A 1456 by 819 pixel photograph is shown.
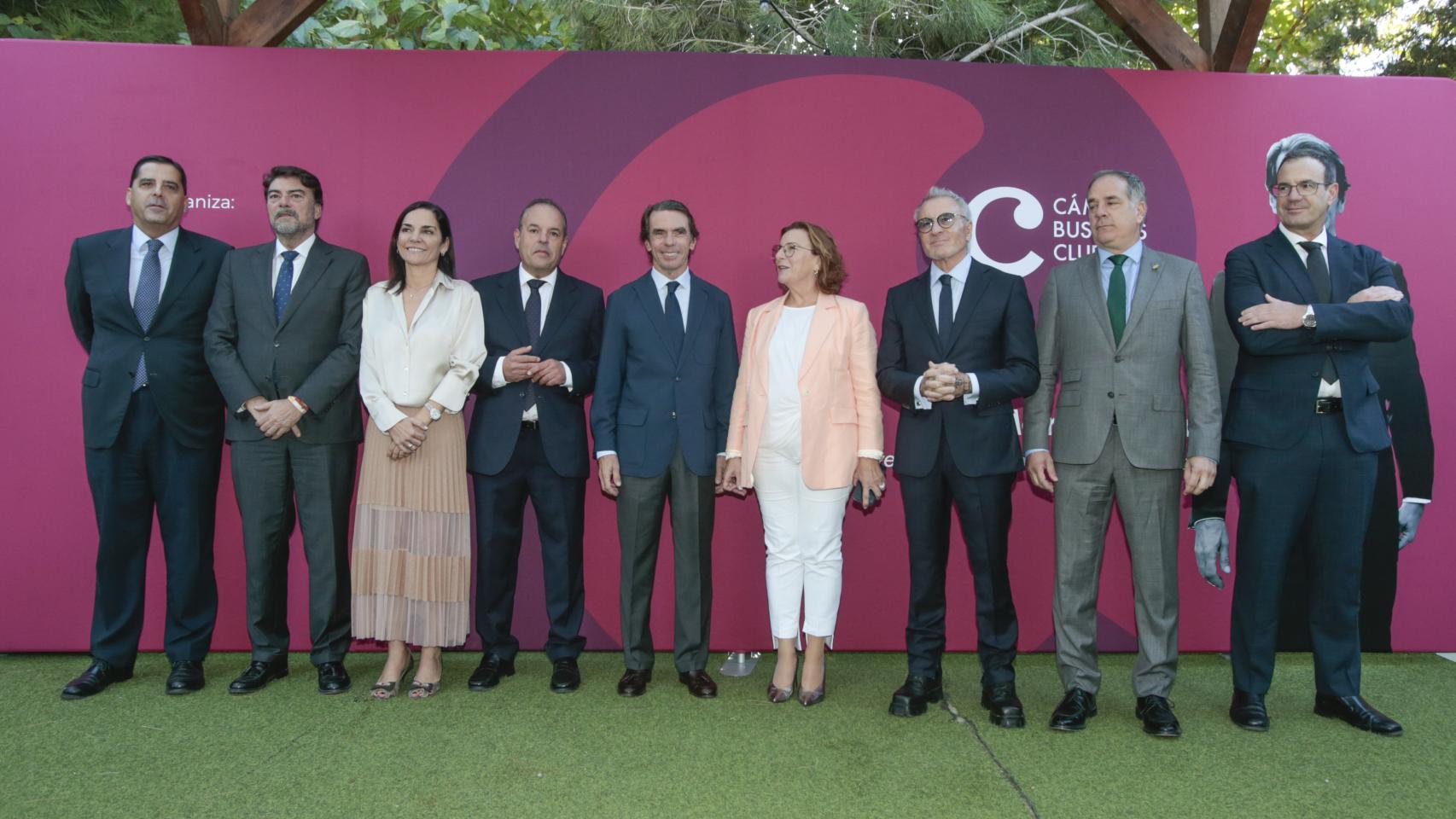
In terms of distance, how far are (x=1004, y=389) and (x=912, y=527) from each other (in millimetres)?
606

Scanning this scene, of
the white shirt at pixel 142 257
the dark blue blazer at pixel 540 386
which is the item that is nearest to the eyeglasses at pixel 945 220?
Result: the dark blue blazer at pixel 540 386

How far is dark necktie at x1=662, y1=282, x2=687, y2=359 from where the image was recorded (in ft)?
11.8

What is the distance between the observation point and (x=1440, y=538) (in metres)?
4.39

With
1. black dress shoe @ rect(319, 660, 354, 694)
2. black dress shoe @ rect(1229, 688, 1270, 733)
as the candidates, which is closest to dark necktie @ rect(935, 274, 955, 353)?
black dress shoe @ rect(1229, 688, 1270, 733)

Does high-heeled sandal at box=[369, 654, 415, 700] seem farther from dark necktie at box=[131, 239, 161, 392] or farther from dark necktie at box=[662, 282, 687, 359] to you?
dark necktie at box=[662, 282, 687, 359]

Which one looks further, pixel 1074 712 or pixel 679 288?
pixel 679 288

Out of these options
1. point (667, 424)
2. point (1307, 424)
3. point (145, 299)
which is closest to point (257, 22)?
point (145, 299)

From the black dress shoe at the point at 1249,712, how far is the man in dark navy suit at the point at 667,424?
189cm

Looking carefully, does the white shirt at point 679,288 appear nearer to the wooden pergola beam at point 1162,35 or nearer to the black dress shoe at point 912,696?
the black dress shoe at point 912,696

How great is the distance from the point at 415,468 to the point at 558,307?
0.83 m

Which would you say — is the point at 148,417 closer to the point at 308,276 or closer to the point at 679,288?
the point at 308,276

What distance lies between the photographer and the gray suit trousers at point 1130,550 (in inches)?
129

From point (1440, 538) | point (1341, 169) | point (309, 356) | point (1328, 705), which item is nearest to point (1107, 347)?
point (1341, 169)

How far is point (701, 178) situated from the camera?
170 inches
